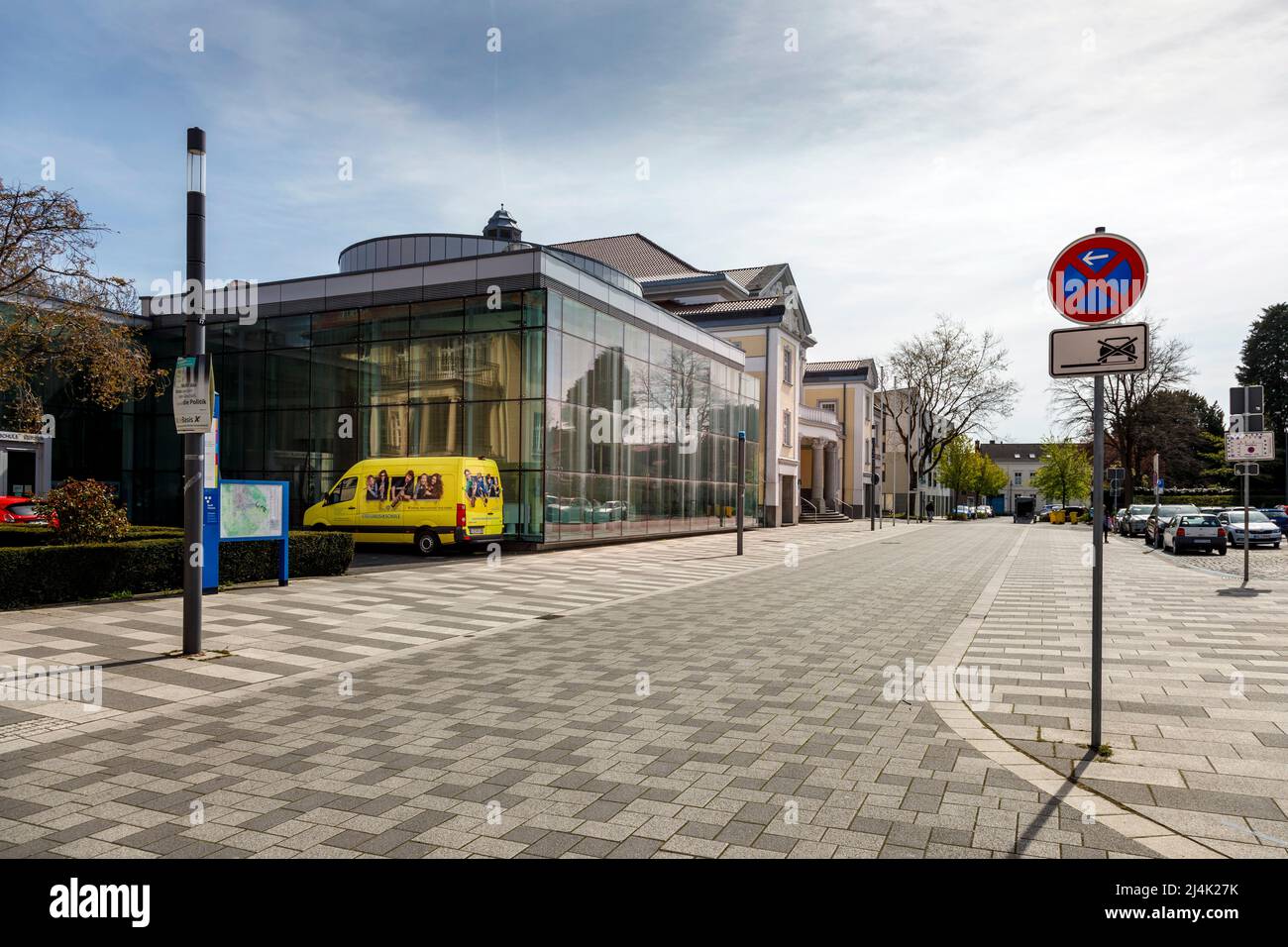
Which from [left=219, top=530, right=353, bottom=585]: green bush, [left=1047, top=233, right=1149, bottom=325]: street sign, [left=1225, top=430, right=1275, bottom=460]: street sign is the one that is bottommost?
[left=219, top=530, right=353, bottom=585]: green bush

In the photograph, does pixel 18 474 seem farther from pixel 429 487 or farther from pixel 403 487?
pixel 429 487

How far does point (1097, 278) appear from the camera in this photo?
577 cm

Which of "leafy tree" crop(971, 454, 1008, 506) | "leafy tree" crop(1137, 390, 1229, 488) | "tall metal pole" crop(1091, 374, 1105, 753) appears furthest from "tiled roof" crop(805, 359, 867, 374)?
"tall metal pole" crop(1091, 374, 1105, 753)

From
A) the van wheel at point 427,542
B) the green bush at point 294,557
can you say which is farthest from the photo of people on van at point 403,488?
the green bush at point 294,557

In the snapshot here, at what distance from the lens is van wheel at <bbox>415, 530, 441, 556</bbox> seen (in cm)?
2161

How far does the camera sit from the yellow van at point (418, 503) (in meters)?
21.5

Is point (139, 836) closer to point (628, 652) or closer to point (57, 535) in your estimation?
point (628, 652)

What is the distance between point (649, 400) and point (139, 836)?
27.4 meters

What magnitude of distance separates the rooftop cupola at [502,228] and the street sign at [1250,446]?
31.3 metres

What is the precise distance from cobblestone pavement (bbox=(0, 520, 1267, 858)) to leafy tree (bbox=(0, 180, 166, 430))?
25.2 feet

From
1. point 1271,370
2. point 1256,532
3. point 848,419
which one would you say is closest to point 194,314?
point 1256,532

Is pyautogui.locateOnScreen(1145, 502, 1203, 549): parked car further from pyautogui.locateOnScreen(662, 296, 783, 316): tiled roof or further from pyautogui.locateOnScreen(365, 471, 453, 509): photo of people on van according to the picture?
pyautogui.locateOnScreen(365, 471, 453, 509): photo of people on van

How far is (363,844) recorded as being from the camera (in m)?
4.05

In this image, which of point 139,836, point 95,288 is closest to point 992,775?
point 139,836
